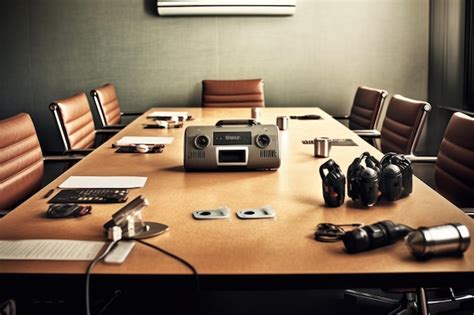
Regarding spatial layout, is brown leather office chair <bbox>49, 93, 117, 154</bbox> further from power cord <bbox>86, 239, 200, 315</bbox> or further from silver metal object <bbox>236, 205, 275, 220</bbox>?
power cord <bbox>86, 239, 200, 315</bbox>

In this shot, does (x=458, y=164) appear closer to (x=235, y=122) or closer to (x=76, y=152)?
(x=235, y=122)

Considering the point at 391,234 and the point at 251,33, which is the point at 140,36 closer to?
the point at 251,33

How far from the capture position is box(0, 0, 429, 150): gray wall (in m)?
5.76

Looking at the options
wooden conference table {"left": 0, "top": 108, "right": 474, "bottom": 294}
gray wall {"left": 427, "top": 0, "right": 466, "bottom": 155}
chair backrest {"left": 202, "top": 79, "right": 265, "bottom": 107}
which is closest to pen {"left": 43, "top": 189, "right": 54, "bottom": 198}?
wooden conference table {"left": 0, "top": 108, "right": 474, "bottom": 294}

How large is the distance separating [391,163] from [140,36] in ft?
13.9

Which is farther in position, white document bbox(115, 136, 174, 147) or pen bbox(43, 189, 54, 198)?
white document bbox(115, 136, 174, 147)

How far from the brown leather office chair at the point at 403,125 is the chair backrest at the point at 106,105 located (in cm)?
203

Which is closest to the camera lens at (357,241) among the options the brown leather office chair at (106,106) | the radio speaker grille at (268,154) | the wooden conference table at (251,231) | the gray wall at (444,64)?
the wooden conference table at (251,231)

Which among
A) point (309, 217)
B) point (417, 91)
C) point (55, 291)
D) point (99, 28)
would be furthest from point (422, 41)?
point (55, 291)

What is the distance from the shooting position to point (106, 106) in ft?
15.5

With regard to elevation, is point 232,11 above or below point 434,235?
above

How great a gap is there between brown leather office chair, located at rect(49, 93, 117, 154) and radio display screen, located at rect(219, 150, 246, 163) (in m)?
1.16

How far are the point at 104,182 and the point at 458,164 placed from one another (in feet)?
4.78

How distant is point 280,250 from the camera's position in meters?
1.52
